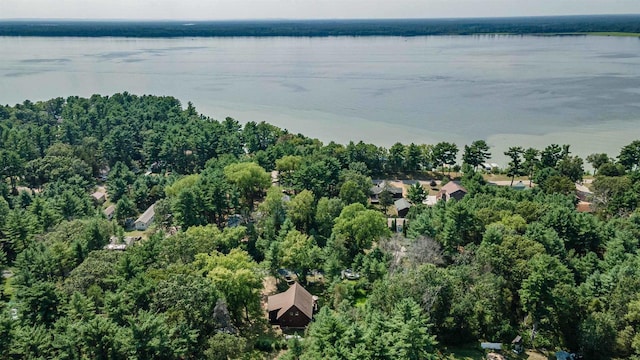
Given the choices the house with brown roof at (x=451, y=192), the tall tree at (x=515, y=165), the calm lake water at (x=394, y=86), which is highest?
the calm lake water at (x=394, y=86)

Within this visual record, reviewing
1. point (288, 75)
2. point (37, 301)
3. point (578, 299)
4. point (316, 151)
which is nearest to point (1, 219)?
point (37, 301)

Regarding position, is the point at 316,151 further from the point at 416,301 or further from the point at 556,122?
Answer: the point at 556,122

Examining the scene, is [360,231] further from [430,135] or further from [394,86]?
[394,86]

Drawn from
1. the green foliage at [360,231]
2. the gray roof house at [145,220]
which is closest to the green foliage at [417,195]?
the green foliage at [360,231]

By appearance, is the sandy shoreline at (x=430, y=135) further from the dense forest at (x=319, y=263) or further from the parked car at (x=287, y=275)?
the parked car at (x=287, y=275)

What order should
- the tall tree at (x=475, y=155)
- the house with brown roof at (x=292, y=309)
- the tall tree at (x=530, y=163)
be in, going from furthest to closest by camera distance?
the tall tree at (x=475, y=155) < the tall tree at (x=530, y=163) < the house with brown roof at (x=292, y=309)

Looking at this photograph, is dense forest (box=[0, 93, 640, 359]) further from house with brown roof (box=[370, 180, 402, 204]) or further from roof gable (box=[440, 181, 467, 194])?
house with brown roof (box=[370, 180, 402, 204])

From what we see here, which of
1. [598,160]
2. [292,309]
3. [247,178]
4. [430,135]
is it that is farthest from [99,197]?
[598,160]
